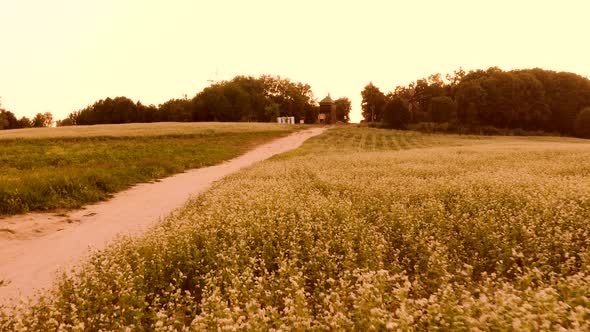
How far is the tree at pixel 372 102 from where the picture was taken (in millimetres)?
109812

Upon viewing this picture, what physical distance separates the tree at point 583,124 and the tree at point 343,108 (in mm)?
66551

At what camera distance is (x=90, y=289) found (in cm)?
727

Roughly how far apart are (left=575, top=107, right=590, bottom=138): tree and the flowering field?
237 ft

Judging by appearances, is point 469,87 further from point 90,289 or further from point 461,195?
point 90,289

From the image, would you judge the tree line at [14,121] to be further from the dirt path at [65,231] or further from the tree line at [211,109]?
the dirt path at [65,231]

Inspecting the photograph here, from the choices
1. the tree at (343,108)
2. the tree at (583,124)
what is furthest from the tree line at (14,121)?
the tree at (583,124)

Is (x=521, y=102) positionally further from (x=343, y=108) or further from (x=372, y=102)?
(x=343, y=108)

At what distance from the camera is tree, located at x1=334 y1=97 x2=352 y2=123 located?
5196 inches

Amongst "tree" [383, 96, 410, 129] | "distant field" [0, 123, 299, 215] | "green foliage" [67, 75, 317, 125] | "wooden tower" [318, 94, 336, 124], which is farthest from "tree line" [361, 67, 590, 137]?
"green foliage" [67, 75, 317, 125]

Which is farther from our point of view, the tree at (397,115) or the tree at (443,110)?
the tree at (443,110)

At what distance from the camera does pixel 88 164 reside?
27328mm

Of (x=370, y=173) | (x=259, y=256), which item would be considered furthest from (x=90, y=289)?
(x=370, y=173)

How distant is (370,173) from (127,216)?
1150 cm

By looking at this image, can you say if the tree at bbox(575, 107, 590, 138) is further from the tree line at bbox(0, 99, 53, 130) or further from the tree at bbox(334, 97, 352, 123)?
the tree line at bbox(0, 99, 53, 130)
